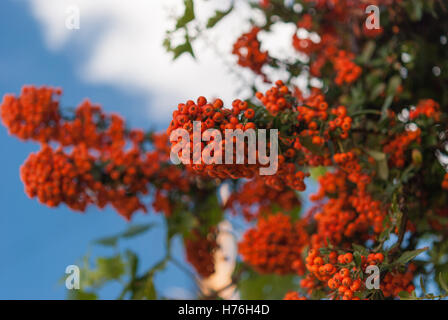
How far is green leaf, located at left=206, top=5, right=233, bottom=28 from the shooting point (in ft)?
3.20

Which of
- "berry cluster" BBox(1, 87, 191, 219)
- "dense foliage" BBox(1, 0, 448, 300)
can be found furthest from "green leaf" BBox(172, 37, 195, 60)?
"berry cluster" BBox(1, 87, 191, 219)

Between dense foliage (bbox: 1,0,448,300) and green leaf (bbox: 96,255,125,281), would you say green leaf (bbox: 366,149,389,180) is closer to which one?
dense foliage (bbox: 1,0,448,300)

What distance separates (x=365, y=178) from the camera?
869 millimetres

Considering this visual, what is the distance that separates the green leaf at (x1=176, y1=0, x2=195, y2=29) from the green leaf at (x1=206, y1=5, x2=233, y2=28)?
95mm

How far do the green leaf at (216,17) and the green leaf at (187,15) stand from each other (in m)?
0.09

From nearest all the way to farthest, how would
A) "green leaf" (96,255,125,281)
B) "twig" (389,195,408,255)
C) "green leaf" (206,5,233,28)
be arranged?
"twig" (389,195,408,255) < "green leaf" (206,5,233,28) < "green leaf" (96,255,125,281)

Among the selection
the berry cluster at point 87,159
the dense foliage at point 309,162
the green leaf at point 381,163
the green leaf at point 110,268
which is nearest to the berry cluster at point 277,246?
the dense foliage at point 309,162

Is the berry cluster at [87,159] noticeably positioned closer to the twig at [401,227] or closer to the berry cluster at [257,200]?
the berry cluster at [257,200]

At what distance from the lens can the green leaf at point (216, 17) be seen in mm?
974

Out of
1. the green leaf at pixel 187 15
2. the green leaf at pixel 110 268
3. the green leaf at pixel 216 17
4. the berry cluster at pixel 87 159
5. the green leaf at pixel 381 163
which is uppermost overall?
the green leaf at pixel 216 17

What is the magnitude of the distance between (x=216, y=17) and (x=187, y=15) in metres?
0.11

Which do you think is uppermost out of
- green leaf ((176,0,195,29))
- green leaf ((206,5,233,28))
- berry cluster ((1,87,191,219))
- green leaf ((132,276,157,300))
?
green leaf ((206,5,233,28))

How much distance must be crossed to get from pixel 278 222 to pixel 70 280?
51 cm

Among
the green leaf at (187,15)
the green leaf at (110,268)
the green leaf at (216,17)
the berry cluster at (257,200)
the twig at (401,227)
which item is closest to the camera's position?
the twig at (401,227)
